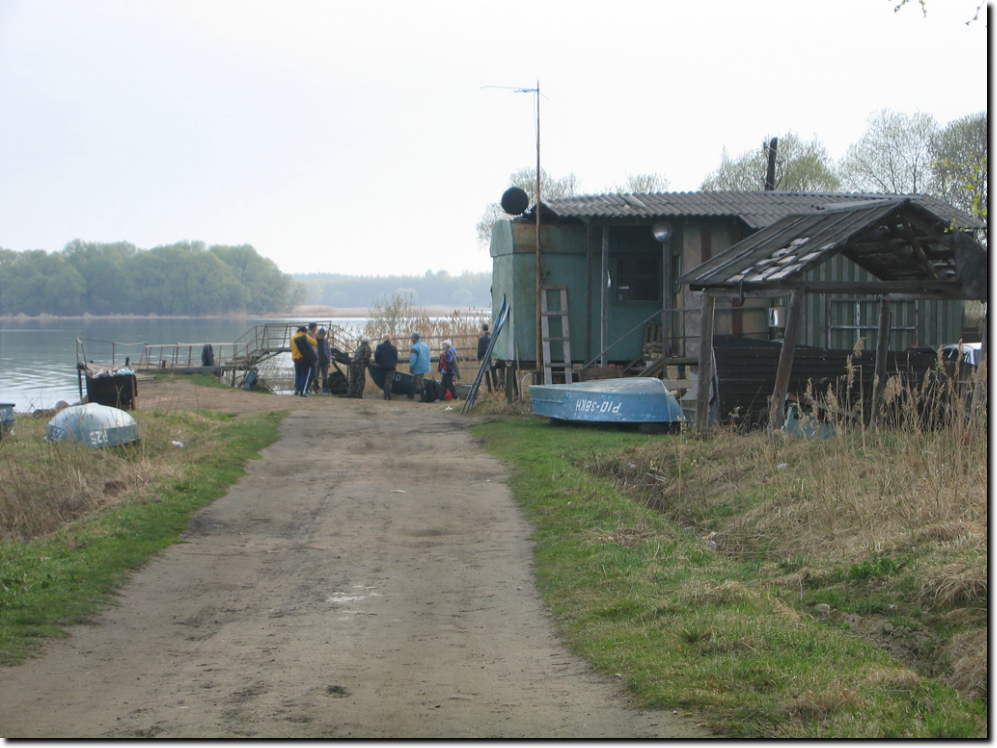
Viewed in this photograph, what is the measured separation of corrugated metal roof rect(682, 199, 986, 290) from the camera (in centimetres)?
1184

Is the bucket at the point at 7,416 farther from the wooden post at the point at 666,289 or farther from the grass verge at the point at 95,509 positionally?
the wooden post at the point at 666,289

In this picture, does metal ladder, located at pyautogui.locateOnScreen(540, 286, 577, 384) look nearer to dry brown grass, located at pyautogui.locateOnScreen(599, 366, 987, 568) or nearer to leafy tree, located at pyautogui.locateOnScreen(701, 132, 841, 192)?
dry brown grass, located at pyautogui.locateOnScreen(599, 366, 987, 568)

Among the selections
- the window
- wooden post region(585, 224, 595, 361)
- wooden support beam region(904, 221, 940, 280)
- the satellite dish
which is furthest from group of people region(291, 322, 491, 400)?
wooden support beam region(904, 221, 940, 280)

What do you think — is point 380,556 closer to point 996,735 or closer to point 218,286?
point 996,735

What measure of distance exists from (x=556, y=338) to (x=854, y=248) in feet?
25.3

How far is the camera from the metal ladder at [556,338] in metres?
19.5

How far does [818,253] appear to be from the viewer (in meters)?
11.8

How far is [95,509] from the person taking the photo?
33.3 feet

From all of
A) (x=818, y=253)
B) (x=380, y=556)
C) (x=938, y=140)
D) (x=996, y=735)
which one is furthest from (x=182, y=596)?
(x=938, y=140)

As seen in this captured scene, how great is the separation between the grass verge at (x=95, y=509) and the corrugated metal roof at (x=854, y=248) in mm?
7458

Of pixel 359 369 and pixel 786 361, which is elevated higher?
pixel 786 361

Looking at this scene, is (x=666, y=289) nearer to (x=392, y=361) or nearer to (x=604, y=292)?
(x=604, y=292)

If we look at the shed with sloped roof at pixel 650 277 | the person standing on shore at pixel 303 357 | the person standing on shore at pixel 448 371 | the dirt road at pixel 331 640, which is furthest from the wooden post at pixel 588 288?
the dirt road at pixel 331 640

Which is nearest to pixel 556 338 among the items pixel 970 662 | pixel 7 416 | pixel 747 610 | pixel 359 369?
pixel 359 369
